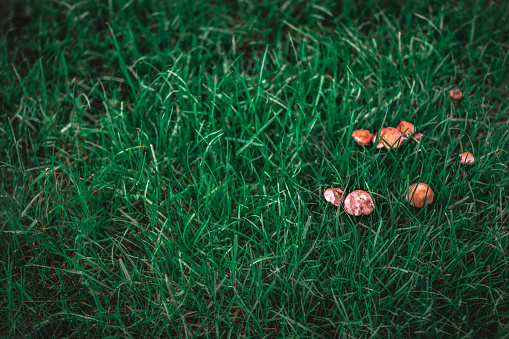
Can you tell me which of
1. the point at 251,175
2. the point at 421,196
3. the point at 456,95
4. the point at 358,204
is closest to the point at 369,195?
the point at 358,204

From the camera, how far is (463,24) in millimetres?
2656

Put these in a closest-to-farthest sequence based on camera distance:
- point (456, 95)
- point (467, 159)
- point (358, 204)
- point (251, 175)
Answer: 1. point (358, 204)
2. point (467, 159)
3. point (251, 175)
4. point (456, 95)

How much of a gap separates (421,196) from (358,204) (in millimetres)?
339

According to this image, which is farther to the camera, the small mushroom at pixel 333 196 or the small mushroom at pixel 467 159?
the small mushroom at pixel 467 159

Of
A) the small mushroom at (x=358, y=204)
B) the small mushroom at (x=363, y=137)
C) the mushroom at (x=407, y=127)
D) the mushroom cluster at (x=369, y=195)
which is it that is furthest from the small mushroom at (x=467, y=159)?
the small mushroom at (x=358, y=204)

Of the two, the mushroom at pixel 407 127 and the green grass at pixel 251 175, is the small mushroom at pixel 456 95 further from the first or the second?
the mushroom at pixel 407 127

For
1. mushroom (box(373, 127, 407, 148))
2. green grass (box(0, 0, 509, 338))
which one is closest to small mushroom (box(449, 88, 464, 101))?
green grass (box(0, 0, 509, 338))

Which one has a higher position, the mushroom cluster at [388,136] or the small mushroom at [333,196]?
the mushroom cluster at [388,136]

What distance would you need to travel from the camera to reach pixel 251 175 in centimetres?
211

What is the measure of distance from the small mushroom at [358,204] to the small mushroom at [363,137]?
36 centimetres

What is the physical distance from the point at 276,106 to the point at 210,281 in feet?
3.83

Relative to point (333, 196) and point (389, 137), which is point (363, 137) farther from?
point (333, 196)

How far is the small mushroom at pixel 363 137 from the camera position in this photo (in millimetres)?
1986

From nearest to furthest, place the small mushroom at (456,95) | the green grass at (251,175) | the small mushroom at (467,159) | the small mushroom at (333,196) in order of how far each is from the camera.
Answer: the green grass at (251,175) < the small mushroom at (333,196) < the small mushroom at (467,159) < the small mushroom at (456,95)
